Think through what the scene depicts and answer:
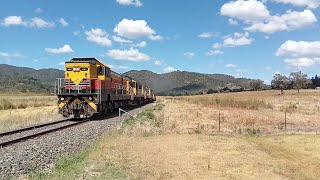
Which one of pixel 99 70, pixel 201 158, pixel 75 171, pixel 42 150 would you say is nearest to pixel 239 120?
pixel 99 70

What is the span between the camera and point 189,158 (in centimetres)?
1408

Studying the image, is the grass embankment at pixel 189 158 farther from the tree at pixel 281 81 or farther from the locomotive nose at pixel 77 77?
the tree at pixel 281 81

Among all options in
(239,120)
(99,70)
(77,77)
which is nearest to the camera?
(77,77)

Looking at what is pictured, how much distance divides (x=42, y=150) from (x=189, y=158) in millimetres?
5132

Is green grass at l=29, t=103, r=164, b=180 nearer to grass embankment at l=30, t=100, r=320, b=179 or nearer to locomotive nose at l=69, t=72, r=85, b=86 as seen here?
grass embankment at l=30, t=100, r=320, b=179

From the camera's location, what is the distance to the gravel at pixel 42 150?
11508 millimetres

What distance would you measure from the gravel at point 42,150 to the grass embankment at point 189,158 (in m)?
0.54

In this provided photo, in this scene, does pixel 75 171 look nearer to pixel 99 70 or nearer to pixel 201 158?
pixel 201 158

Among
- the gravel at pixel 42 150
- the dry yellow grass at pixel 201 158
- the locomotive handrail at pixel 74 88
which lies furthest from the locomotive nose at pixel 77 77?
the dry yellow grass at pixel 201 158

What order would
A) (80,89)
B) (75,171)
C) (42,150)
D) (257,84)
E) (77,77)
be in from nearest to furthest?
(75,171)
(42,150)
(80,89)
(77,77)
(257,84)

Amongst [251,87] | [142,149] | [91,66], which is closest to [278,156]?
[142,149]

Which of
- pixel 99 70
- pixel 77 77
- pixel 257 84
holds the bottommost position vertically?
pixel 77 77

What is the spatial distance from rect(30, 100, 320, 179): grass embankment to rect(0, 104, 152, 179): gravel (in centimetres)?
54

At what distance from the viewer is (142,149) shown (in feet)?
52.0
